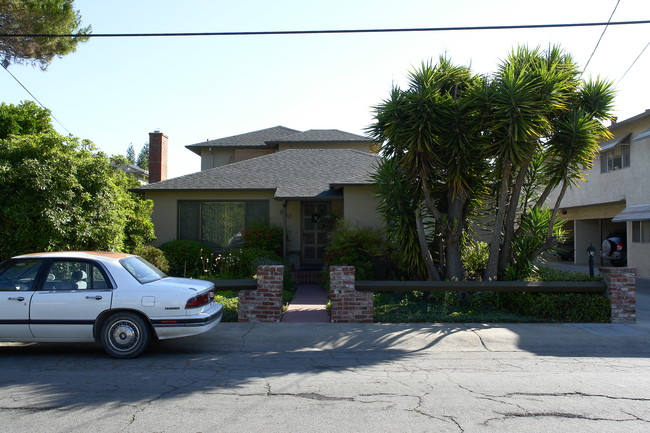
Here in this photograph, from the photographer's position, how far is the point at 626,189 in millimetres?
21203

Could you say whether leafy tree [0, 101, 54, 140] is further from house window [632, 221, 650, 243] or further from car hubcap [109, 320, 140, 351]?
house window [632, 221, 650, 243]

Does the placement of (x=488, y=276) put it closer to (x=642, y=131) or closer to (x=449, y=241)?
(x=449, y=241)

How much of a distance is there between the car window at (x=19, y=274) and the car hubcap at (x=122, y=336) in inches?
51.4

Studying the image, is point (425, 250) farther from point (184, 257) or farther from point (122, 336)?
point (184, 257)

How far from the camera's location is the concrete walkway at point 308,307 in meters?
10.3

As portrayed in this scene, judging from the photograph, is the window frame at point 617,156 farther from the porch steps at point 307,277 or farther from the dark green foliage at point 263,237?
the dark green foliage at point 263,237

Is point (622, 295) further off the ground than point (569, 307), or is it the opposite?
point (622, 295)

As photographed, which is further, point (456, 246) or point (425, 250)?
point (456, 246)

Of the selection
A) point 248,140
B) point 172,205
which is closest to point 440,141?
point 172,205

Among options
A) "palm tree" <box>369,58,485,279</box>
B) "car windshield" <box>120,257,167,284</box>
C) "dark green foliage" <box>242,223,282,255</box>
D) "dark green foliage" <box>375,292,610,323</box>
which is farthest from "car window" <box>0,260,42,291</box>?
"dark green foliage" <box>242,223,282,255</box>

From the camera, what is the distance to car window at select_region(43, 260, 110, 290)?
7.57 meters

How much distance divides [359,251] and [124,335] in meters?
7.31

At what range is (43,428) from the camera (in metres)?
4.81

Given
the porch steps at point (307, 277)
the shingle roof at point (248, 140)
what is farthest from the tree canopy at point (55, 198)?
the shingle roof at point (248, 140)
